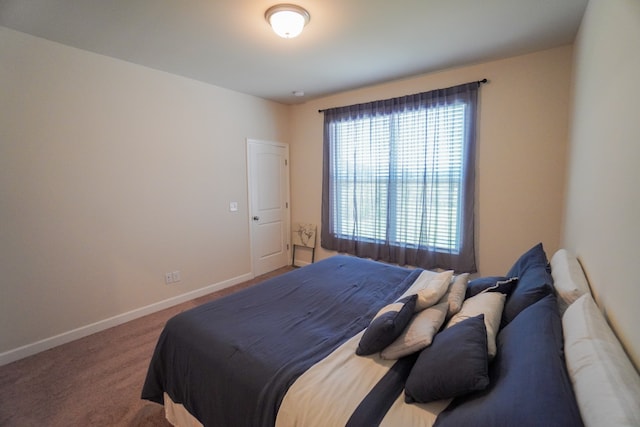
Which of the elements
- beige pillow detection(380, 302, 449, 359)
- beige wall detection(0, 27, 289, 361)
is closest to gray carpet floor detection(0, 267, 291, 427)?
beige wall detection(0, 27, 289, 361)

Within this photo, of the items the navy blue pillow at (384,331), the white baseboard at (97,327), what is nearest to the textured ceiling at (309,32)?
the navy blue pillow at (384,331)

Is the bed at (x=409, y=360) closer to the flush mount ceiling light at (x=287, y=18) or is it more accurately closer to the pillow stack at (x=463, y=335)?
the pillow stack at (x=463, y=335)

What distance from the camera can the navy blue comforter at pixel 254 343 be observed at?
1220mm

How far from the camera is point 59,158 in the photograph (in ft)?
8.16

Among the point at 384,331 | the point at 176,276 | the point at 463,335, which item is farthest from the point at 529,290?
the point at 176,276

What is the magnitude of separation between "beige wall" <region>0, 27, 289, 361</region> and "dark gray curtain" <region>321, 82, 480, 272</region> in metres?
1.51

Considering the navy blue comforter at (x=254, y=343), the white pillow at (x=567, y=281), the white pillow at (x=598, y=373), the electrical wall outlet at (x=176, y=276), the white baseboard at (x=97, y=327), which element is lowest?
the white baseboard at (x=97, y=327)

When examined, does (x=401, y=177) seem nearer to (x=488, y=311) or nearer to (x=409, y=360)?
(x=488, y=311)

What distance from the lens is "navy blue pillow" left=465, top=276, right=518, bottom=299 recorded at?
1646 mm

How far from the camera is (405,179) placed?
349cm

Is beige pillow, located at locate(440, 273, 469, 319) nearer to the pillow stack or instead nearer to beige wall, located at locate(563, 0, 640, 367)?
the pillow stack

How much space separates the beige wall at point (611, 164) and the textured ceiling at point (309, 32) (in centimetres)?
54

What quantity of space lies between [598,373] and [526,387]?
193 millimetres

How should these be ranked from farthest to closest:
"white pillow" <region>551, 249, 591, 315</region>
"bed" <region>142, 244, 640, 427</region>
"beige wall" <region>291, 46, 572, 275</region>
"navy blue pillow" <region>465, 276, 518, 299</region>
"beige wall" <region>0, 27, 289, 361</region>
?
"beige wall" <region>291, 46, 572, 275</region> → "beige wall" <region>0, 27, 289, 361</region> → "navy blue pillow" <region>465, 276, 518, 299</region> → "white pillow" <region>551, 249, 591, 315</region> → "bed" <region>142, 244, 640, 427</region>
